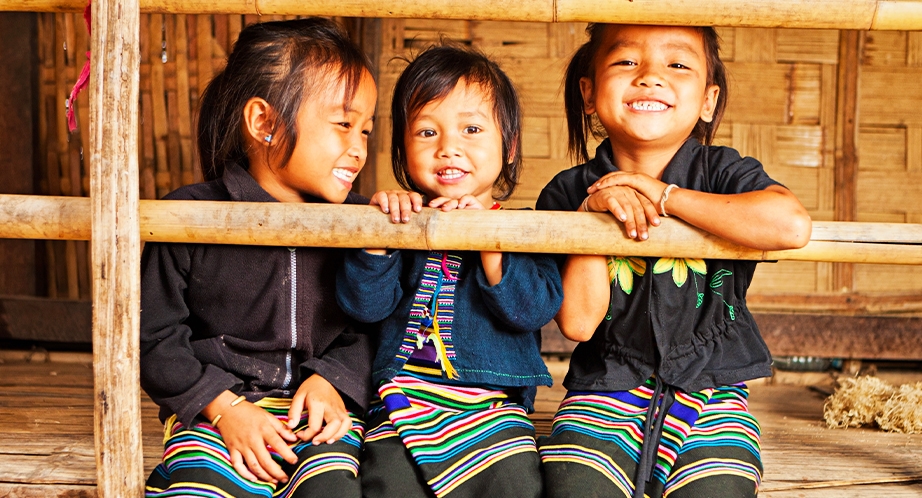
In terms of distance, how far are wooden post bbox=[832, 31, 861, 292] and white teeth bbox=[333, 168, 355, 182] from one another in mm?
2617

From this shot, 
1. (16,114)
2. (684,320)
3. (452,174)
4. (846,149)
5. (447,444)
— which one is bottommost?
(447,444)

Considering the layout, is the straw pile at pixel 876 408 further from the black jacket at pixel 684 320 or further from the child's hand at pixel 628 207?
the child's hand at pixel 628 207

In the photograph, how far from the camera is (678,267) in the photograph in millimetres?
1910

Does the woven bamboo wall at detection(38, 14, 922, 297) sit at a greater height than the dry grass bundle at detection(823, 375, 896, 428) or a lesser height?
greater

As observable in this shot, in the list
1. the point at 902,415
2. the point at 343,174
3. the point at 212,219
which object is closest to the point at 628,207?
the point at 343,174

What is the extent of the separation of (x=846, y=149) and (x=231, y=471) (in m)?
3.13

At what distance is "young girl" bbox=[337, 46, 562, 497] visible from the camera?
1733 mm

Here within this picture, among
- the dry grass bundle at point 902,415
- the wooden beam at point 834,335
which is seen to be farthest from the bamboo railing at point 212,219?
the wooden beam at point 834,335

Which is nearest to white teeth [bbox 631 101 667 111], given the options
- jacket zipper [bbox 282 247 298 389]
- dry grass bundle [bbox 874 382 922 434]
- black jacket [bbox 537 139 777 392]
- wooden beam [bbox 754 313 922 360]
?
black jacket [bbox 537 139 777 392]

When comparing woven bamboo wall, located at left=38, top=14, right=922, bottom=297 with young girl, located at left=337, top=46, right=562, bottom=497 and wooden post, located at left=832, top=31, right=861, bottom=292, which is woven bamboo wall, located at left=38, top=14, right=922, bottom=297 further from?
young girl, located at left=337, top=46, right=562, bottom=497

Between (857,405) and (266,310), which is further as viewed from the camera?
(857,405)

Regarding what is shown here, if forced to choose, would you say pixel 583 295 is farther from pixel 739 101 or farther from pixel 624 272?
pixel 739 101

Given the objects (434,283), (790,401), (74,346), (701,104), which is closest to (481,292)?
(434,283)

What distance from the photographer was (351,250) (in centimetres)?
182
